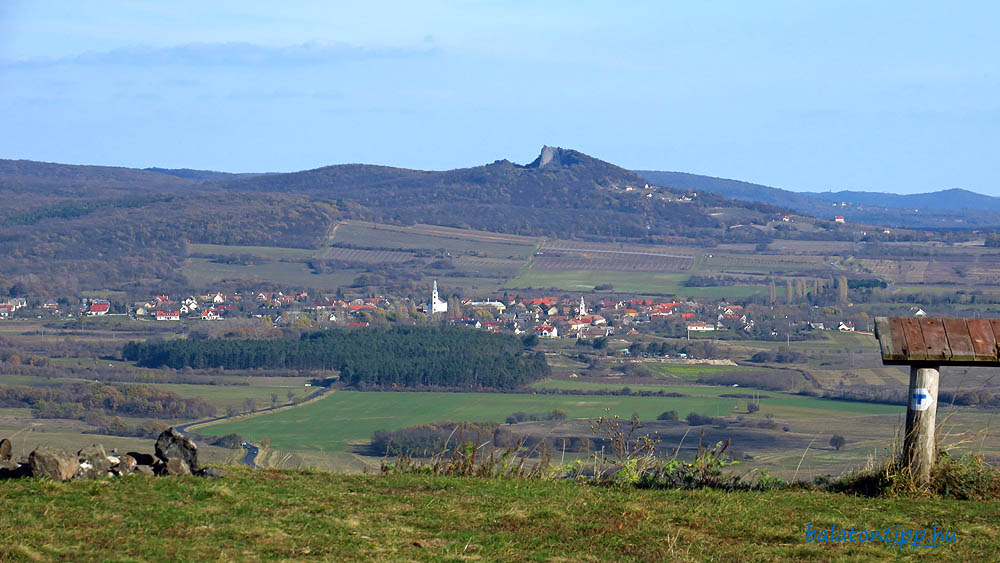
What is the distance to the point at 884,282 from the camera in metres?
85.9

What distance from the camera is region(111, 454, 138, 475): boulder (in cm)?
813

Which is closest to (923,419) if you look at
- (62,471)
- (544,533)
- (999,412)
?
(544,533)

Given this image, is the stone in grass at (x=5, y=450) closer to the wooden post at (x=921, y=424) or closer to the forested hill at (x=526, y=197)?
the wooden post at (x=921, y=424)

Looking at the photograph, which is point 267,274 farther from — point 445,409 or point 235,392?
point 445,409

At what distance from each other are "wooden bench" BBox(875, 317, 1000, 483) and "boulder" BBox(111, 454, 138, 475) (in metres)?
5.82

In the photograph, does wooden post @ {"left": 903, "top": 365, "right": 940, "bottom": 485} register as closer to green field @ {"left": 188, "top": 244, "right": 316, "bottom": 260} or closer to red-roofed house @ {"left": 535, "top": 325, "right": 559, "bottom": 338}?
red-roofed house @ {"left": 535, "top": 325, "right": 559, "bottom": 338}

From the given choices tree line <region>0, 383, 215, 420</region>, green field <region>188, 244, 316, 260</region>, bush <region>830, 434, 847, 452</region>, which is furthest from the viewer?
green field <region>188, 244, 316, 260</region>

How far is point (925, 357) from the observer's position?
8.22 meters

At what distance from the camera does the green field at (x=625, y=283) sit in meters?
88.5

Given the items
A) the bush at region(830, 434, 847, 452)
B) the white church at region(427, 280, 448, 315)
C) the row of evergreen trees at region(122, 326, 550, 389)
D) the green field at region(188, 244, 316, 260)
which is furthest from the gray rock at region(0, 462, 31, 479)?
the green field at region(188, 244, 316, 260)

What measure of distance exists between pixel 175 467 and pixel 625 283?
290 feet

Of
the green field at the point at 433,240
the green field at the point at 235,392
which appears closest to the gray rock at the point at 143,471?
the green field at the point at 235,392

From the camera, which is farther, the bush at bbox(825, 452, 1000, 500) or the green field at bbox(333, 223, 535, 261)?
the green field at bbox(333, 223, 535, 261)

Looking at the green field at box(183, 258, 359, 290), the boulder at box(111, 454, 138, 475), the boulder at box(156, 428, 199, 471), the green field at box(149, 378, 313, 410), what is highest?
the boulder at box(156, 428, 199, 471)
